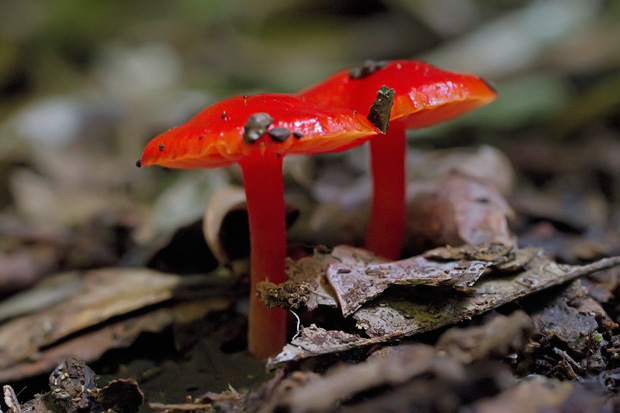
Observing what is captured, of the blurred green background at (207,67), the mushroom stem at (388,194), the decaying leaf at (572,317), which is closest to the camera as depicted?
the decaying leaf at (572,317)

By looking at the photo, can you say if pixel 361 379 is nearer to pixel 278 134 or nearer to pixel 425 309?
pixel 425 309

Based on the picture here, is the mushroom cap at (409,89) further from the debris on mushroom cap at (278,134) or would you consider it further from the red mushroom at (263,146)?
the debris on mushroom cap at (278,134)

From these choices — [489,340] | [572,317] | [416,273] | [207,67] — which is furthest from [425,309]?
[207,67]

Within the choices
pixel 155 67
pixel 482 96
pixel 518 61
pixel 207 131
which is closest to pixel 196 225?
pixel 207 131

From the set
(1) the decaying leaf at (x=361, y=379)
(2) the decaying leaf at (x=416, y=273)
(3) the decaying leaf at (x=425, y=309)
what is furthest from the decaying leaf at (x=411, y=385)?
(2) the decaying leaf at (x=416, y=273)

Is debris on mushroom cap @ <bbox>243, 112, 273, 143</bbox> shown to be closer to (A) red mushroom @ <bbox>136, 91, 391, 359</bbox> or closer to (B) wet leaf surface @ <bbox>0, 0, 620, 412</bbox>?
(A) red mushroom @ <bbox>136, 91, 391, 359</bbox>
